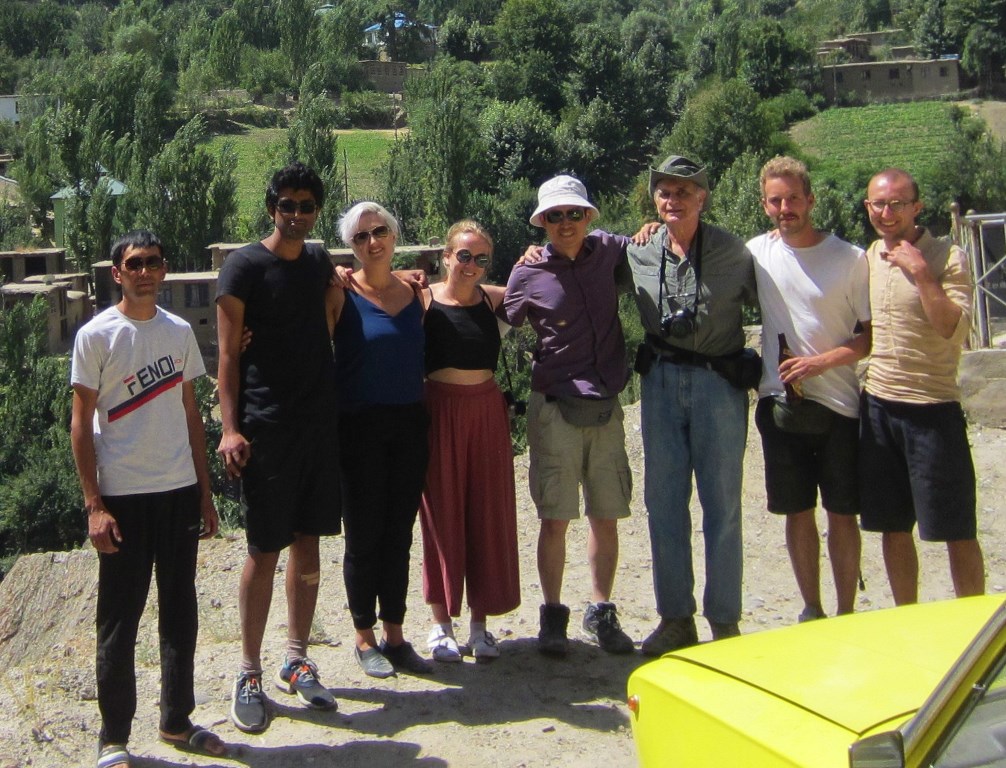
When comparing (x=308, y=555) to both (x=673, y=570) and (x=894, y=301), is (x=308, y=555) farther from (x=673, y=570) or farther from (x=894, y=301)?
(x=894, y=301)

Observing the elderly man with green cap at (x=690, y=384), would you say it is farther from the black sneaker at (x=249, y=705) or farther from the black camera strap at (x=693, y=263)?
the black sneaker at (x=249, y=705)

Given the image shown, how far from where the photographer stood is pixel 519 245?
41688 mm

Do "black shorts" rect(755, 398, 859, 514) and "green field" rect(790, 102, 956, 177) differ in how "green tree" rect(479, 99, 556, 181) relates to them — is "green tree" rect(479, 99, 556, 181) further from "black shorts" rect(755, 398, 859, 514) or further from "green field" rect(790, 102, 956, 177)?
"black shorts" rect(755, 398, 859, 514)

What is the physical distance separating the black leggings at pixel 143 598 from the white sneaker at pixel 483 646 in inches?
40.0

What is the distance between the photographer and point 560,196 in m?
3.79

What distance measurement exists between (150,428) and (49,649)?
183 cm

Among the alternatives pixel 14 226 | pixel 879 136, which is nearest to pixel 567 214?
pixel 14 226

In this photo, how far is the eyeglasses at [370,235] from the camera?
11.9 feet

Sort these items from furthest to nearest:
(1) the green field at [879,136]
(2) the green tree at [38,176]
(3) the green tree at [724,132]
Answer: (3) the green tree at [724,132] → (1) the green field at [879,136] → (2) the green tree at [38,176]

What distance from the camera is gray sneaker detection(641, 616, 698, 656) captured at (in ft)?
12.6

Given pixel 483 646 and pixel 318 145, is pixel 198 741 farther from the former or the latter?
pixel 318 145

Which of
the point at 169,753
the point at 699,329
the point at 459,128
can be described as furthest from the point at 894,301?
the point at 459,128

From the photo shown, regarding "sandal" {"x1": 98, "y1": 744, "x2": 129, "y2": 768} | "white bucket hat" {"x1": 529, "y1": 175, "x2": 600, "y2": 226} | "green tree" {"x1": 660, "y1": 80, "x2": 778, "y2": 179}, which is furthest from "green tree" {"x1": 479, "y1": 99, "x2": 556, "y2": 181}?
"sandal" {"x1": 98, "y1": 744, "x2": 129, "y2": 768}

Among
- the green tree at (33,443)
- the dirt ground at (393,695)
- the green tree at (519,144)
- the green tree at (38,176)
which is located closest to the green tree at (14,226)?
the green tree at (38,176)
